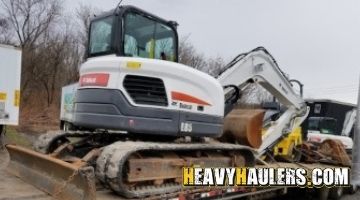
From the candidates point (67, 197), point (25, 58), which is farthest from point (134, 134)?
point (25, 58)

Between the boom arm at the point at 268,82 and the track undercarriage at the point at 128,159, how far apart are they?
1769 mm

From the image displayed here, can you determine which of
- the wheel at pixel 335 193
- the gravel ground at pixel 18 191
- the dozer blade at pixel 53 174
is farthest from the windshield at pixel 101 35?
the wheel at pixel 335 193

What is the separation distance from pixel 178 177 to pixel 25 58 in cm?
2844

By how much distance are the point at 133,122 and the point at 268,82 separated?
14.5 feet

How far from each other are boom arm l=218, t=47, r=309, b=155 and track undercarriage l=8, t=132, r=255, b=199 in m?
1.77

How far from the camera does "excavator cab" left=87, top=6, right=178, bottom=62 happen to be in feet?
22.1

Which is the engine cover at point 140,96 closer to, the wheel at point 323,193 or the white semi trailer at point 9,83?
the wheel at point 323,193

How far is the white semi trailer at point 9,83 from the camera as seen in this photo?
11.8 meters

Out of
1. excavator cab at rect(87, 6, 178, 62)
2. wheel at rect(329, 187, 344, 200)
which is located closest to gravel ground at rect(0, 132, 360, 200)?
excavator cab at rect(87, 6, 178, 62)

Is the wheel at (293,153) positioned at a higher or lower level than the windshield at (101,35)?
lower

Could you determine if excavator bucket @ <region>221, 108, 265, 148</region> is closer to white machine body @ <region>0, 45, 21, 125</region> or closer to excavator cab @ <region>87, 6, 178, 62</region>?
excavator cab @ <region>87, 6, 178, 62</region>

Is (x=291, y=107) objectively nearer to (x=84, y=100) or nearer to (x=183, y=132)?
(x=183, y=132)

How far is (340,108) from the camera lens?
21.0 meters

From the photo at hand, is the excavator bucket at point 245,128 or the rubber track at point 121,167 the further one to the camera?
the excavator bucket at point 245,128
